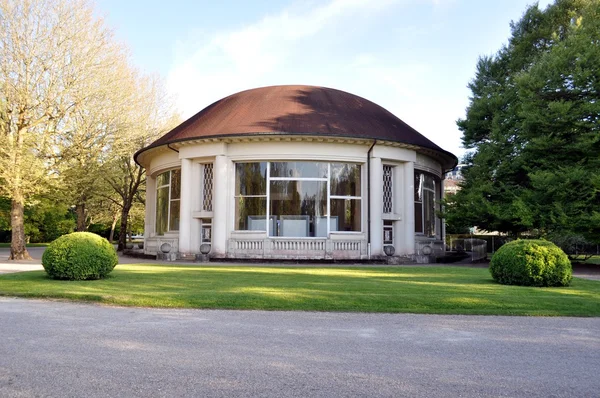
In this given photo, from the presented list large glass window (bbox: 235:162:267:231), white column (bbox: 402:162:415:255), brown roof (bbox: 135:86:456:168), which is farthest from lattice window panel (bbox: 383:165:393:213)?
large glass window (bbox: 235:162:267:231)

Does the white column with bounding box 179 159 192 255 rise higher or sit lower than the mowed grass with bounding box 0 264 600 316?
higher

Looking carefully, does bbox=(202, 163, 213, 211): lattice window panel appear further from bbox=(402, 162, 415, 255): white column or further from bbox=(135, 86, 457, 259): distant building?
bbox=(402, 162, 415, 255): white column

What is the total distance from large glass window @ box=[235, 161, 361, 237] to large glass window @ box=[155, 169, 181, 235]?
13.3 ft

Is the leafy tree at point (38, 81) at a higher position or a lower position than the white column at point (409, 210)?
higher

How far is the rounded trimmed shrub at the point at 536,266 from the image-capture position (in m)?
12.4

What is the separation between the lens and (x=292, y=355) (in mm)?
5793

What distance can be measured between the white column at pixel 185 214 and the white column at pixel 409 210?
32.9ft

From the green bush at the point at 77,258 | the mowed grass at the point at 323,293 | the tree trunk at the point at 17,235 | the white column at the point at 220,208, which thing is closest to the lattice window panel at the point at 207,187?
the white column at the point at 220,208

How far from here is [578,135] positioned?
20.8 m

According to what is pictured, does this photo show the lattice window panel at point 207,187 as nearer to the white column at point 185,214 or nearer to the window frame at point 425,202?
the white column at point 185,214

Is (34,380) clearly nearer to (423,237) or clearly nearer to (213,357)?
(213,357)

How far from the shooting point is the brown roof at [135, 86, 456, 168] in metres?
22.9

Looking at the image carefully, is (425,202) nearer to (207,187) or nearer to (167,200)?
(207,187)

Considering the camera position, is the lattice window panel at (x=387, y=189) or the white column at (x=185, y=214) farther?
the lattice window panel at (x=387, y=189)
